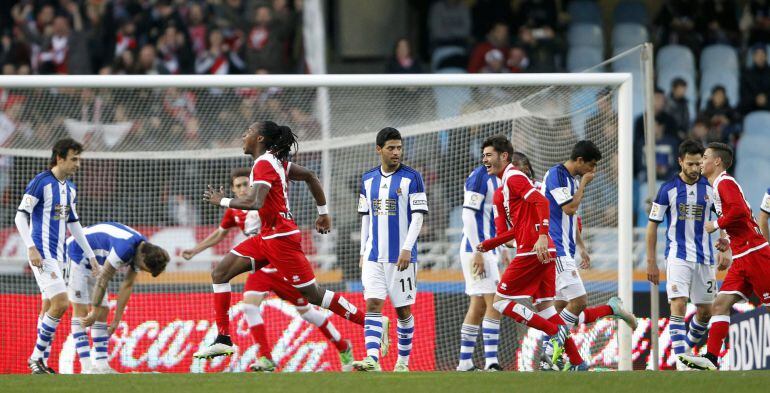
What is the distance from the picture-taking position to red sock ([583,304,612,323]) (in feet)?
35.4

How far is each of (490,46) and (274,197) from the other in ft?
32.4

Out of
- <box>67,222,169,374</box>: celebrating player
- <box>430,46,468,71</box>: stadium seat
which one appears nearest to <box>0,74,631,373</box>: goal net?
<box>67,222,169,374</box>: celebrating player

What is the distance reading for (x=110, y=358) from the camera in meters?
13.4

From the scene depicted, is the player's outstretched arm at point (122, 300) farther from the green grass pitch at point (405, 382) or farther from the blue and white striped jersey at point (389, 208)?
the blue and white striped jersey at point (389, 208)

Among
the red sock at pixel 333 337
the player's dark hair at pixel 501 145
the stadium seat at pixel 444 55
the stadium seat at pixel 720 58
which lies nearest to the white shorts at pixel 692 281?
the player's dark hair at pixel 501 145

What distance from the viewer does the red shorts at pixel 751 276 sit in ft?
34.4

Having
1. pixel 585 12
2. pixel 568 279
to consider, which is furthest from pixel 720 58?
pixel 568 279

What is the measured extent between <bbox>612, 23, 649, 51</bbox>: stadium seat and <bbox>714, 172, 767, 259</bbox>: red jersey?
10.9 m

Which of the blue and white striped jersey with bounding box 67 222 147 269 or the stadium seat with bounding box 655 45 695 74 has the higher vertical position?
the stadium seat with bounding box 655 45 695 74

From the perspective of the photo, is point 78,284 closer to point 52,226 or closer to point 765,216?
point 52,226

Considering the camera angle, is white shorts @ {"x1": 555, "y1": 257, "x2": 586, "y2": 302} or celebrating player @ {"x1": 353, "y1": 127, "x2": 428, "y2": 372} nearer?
celebrating player @ {"x1": 353, "y1": 127, "x2": 428, "y2": 372}

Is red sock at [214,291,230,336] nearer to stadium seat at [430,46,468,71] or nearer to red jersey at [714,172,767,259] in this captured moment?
red jersey at [714,172,767,259]

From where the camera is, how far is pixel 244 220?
1258 centimetres

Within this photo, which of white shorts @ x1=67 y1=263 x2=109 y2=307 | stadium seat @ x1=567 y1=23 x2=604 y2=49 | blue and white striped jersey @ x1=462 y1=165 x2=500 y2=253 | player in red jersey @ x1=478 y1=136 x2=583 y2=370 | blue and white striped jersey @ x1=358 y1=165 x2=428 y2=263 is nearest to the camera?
player in red jersey @ x1=478 y1=136 x2=583 y2=370
